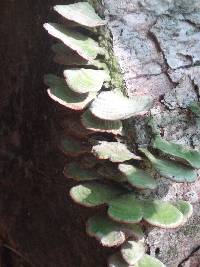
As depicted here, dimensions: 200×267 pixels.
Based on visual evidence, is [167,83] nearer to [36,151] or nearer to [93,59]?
[93,59]

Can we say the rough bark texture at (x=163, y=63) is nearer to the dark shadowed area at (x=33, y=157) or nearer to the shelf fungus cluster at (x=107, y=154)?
the shelf fungus cluster at (x=107, y=154)

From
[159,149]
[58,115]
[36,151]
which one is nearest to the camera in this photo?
[159,149]

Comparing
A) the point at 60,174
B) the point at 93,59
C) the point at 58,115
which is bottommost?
the point at 60,174

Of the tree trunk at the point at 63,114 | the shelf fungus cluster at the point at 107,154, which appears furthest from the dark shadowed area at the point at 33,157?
the shelf fungus cluster at the point at 107,154

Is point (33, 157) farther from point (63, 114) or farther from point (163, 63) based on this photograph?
point (163, 63)

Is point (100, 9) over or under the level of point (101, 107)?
over

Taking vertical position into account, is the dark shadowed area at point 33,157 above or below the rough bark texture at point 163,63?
below

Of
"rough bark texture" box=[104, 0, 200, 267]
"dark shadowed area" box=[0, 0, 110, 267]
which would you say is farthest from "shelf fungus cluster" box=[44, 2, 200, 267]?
"dark shadowed area" box=[0, 0, 110, 267]

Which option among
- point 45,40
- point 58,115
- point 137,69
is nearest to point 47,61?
point 45,40

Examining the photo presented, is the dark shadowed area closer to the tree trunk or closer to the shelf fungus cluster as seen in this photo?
the tree trunk
